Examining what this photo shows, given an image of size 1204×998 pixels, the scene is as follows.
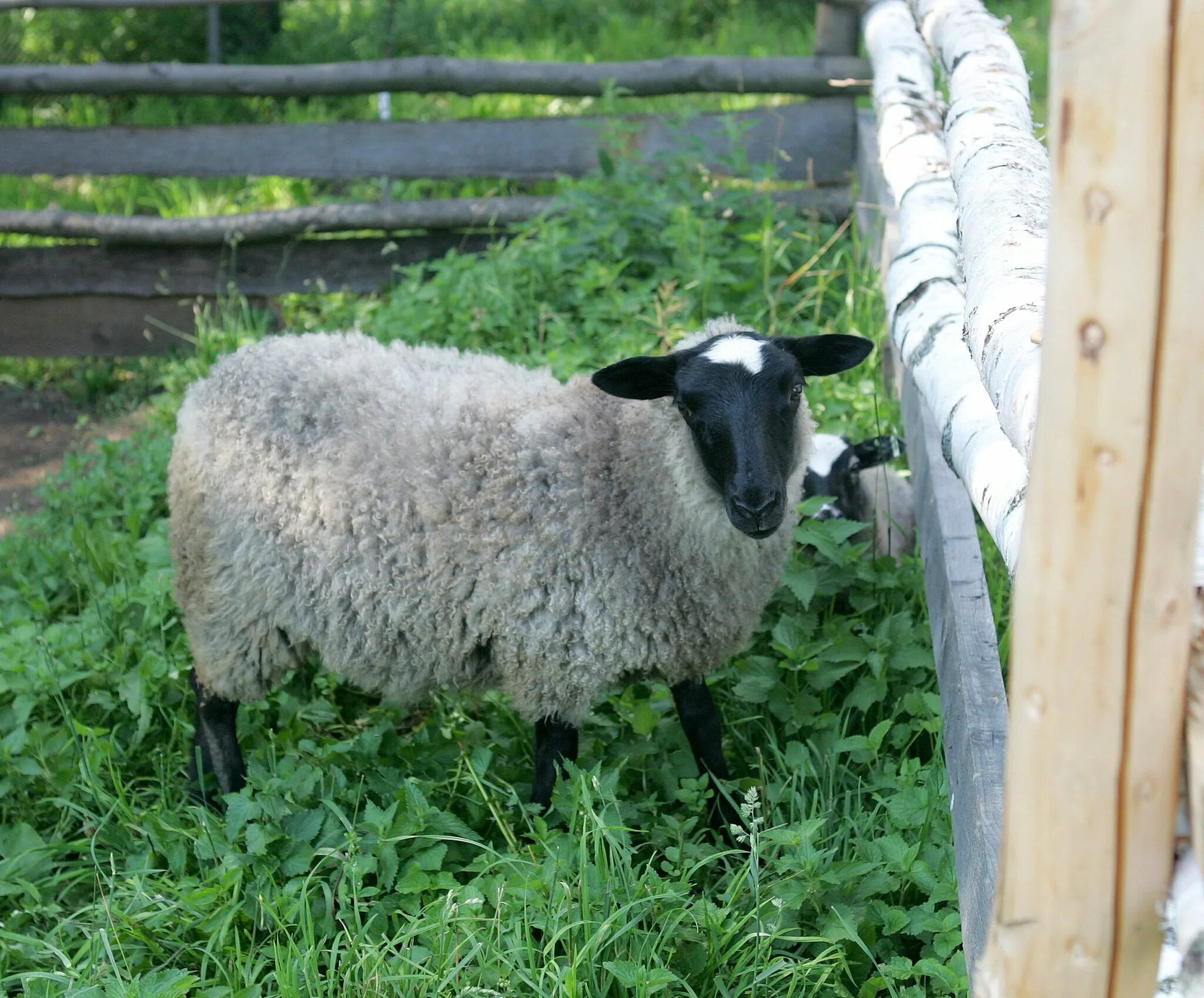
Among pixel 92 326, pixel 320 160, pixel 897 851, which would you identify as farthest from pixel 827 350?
pixel 92 326

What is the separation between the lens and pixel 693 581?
3.05 metres

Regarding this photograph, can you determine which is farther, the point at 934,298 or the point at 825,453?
the point at 825,453

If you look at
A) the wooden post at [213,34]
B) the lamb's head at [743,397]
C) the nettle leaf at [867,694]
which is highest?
the wooden post at [213,34]

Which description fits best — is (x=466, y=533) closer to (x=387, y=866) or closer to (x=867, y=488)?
(x=387, y=866)

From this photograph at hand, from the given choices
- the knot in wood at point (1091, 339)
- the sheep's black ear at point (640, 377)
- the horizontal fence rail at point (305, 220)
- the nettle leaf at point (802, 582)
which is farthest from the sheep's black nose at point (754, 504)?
the horizontal fence rail at point (305, 220)

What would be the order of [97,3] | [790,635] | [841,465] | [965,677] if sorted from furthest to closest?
[97,3], [841,465], [790,635], [965,677]

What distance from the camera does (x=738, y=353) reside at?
2.95m

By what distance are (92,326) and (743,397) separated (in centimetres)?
489

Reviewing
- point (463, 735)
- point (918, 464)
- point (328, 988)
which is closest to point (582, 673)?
point (463, 735)

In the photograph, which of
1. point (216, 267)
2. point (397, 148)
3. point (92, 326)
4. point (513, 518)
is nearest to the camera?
point (513, 518)

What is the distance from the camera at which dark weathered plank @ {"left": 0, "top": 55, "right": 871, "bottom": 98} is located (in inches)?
233

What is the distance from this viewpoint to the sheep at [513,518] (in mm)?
2988

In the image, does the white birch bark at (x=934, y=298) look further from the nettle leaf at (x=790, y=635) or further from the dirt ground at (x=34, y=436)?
the dirt ground at (x=34, y=436)

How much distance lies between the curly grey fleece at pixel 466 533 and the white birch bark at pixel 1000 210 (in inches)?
35.1
